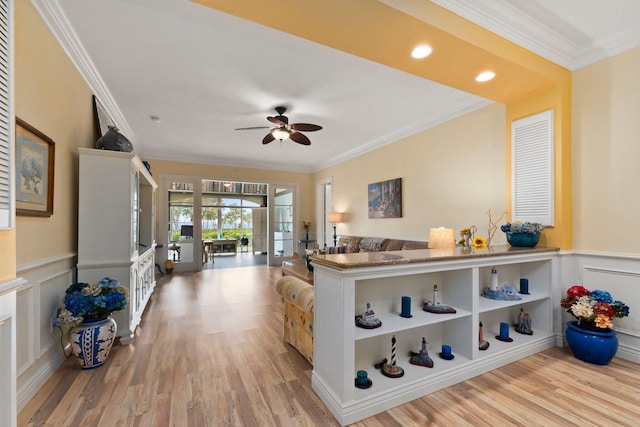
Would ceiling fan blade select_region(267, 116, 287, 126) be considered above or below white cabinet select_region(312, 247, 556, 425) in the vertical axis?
above

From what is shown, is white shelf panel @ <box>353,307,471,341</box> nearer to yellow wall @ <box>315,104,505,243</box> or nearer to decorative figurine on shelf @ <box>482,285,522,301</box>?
decorative figurine on shelf @ <box>482,285,522,301</box>

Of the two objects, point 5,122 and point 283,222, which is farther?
point 283,222

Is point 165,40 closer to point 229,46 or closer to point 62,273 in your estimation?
point 229,46

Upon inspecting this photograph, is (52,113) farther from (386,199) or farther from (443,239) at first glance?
(386,199)

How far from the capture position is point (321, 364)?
6.23ft

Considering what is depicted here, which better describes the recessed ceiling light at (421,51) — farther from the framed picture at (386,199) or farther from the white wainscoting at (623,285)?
the framed picture at (386,199)

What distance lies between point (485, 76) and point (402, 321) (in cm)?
220

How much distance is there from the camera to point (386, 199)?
16.9ft

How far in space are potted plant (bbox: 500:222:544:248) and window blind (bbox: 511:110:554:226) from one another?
0.56 feet

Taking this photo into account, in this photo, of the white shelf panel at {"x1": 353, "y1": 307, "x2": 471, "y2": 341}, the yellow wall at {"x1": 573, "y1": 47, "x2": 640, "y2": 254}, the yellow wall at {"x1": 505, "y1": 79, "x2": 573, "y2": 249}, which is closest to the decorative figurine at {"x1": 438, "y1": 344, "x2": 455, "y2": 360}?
the white shelf panel at {"x1": 353, "y1": 307, "x2": 471, "y2": 341}

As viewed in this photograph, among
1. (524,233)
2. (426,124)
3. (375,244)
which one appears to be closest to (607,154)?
(524,233)

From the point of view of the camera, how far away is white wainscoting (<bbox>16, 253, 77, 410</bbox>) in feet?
5.89

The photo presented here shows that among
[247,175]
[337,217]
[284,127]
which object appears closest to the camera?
[284,127]

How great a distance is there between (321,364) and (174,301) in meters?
3.11
